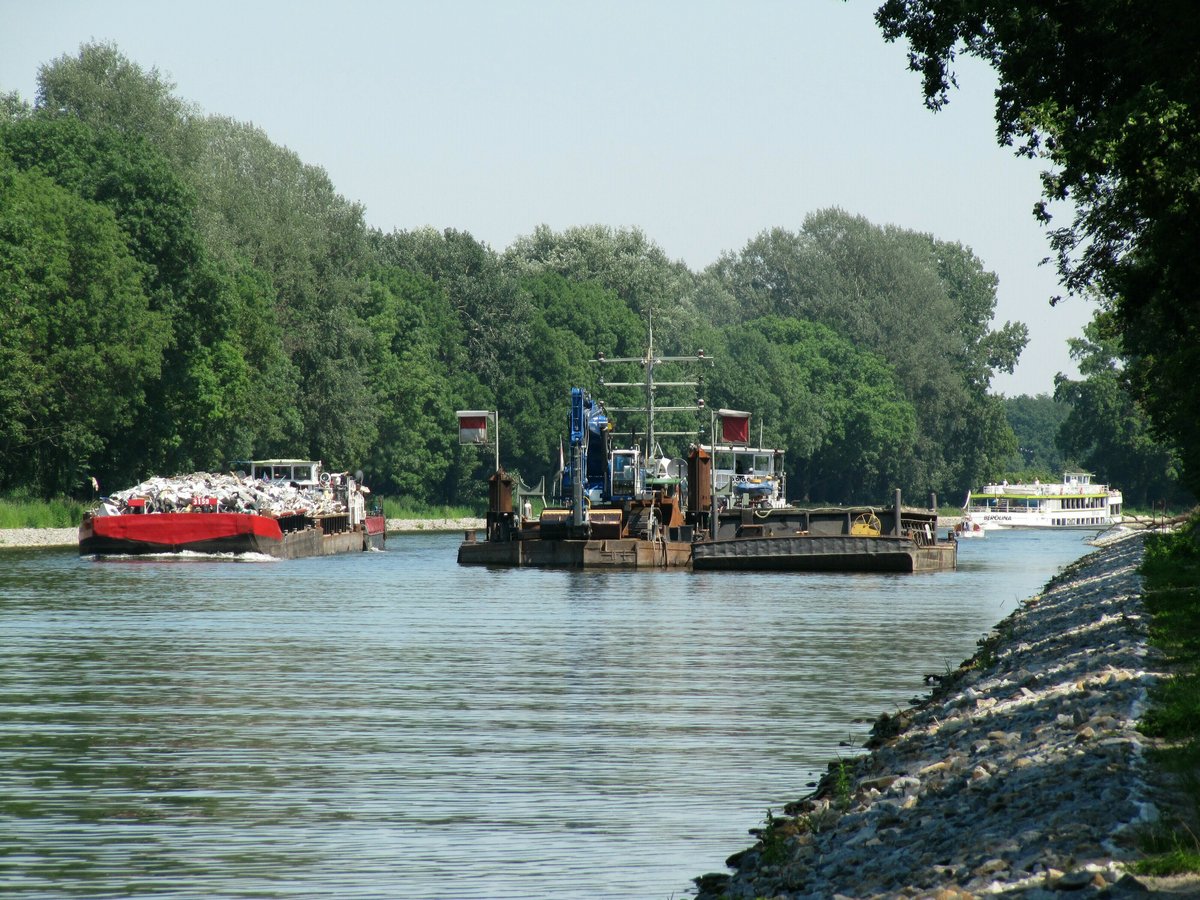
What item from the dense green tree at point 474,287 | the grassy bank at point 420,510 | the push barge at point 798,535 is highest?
the dense green tree at point 474,287

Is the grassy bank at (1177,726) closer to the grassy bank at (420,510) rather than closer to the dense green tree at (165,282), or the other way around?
the dense green tree at (165,282)

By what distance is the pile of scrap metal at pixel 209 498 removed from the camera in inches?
3176

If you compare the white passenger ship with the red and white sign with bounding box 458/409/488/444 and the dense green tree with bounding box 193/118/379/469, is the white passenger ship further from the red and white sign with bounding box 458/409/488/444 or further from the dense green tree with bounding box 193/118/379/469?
the red and white sign with bounding box 458/409/488/444

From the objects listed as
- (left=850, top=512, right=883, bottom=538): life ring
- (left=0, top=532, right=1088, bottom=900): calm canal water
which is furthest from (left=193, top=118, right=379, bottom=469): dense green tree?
(left=0, top=532, right=1088, bottom=900): calm canal water

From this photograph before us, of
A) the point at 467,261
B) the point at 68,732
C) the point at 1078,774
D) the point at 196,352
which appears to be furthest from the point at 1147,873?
the point at 467,261

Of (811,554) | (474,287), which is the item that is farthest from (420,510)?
(811,554)

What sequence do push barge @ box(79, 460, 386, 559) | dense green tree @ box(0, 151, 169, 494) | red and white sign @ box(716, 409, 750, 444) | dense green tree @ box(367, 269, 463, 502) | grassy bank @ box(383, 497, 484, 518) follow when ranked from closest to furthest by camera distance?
push barge @ box(79, 460, 386, 559), dense green tree @ box(0, 151, 169, 494), red and white sign @ box(716, 409, 750, 444), dense green tree @ box(367, 269, 463, 502), grassy bank @ box(383, 497, 484, 518)

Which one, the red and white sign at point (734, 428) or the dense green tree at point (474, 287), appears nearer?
the red and white sign at point (734, 428)

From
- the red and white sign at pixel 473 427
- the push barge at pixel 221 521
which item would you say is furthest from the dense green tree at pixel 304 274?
the red and white sign at pixel 473 427

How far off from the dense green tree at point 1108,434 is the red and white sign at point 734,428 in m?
78.4

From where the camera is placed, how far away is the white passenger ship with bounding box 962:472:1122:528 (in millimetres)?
157000

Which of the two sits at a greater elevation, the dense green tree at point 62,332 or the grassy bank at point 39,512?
the dense green tree at point 62,332

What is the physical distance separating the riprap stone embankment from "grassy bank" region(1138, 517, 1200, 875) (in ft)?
0.65

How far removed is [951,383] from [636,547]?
10677 cm
